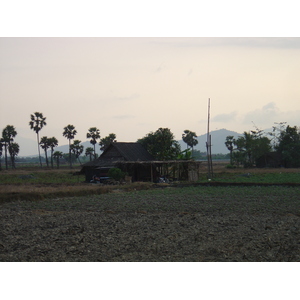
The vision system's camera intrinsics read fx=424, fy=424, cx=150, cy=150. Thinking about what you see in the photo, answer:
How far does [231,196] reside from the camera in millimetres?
19469

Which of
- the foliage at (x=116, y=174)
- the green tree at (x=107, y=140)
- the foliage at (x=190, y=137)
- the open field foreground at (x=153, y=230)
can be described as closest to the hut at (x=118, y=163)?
the foliage at (x=116, y=174)

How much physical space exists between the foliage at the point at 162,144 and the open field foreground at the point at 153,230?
18.8 meters

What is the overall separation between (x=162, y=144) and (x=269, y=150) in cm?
2353

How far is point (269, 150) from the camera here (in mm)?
56062

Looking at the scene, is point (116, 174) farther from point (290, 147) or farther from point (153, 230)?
point (290, 147)

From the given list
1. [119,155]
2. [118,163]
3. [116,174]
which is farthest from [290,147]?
[116,174]

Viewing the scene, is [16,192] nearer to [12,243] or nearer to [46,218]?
[46,218]

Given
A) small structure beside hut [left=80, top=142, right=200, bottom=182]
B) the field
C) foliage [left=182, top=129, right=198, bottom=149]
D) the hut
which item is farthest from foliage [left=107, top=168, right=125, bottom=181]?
foliage [left=182, top=129, right=198, bottom=149]

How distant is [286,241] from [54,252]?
500 cm

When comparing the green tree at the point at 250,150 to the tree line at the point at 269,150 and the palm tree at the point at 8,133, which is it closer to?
the tree line at the point at 269,150

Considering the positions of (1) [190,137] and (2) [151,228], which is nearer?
(2) [151,228]

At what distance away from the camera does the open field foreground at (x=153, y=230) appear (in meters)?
8.31

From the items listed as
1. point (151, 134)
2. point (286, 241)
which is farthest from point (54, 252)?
point (151, 134)

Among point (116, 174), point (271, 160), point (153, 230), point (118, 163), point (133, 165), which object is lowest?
point (153, 230)
